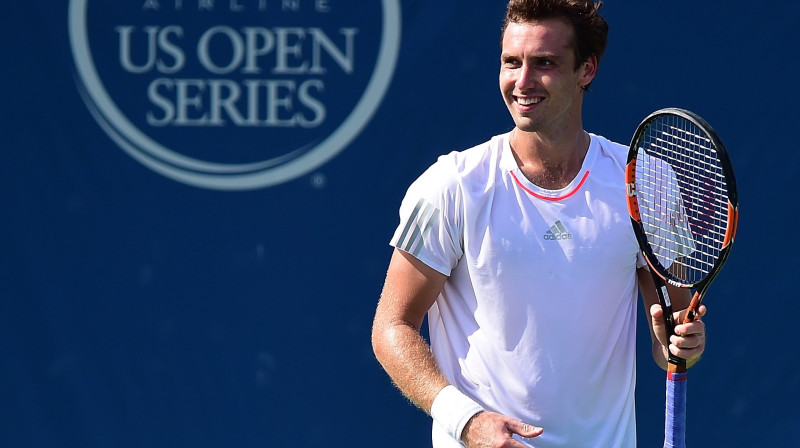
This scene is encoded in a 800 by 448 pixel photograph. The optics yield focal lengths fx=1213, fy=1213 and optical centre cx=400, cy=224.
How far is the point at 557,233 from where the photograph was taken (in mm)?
2566

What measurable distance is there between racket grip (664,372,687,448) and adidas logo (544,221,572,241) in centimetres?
37

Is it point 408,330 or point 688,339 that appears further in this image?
point 408,330

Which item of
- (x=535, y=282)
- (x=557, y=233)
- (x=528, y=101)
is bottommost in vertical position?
(x=535, y=282)

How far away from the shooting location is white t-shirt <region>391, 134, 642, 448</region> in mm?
2562

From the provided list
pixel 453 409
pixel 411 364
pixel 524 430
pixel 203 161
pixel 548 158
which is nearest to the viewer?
pixel 524 430

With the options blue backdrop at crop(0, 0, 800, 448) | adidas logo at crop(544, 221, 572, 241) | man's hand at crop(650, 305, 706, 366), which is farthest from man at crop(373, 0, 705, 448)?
blue backdrop at crop(0, 0, 800, 448)

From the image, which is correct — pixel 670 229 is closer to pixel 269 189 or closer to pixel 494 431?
pixel 494 431

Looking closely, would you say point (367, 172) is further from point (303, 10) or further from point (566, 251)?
point (566, 251)

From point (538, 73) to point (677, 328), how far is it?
62 centimetres

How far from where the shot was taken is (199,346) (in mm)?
3859

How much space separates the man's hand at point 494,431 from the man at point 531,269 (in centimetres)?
15

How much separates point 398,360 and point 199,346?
1460 millimetres

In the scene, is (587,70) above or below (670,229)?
above

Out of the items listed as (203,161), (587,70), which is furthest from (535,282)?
(203,161)
